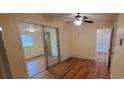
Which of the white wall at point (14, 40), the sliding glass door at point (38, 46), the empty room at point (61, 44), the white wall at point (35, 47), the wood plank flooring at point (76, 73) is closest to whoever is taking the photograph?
the white wall at point (14, 40)

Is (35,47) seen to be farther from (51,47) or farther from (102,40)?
(102,40)

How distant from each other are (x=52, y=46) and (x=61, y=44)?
0.42 m

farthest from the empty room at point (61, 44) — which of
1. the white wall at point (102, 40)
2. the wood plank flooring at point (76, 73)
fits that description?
the white wall at point (102, 40)

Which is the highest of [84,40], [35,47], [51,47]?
[84,40]

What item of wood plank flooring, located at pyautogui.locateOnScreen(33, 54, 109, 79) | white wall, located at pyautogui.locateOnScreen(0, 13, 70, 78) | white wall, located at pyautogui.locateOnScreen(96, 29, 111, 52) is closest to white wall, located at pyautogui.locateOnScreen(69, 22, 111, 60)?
wood plank flooring, located at pyautogui.locateOnScreen(33, 54, 109, 79)

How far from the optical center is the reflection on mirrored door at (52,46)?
322 centimetres

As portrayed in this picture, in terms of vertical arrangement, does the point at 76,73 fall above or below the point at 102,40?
below

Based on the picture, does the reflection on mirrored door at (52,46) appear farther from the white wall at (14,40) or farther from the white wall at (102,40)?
the white wall at (102,40)

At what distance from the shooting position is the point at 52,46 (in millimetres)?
3516

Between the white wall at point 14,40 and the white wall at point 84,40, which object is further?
the white wall at point 84,40

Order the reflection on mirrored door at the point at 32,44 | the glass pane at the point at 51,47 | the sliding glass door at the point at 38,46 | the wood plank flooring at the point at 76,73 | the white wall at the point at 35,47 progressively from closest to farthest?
the wood plank flooring at the point at 76,73 < the sliding glass door at the point at 38,46 < the glass pane at the point at 51,47 < the reflection on mirrored door at the point at 32,44 < the white wall at the point at 35,47

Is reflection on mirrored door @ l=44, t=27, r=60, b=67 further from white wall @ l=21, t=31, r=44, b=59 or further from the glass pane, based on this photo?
white wall @ l=21, t=31, r=44, b=59

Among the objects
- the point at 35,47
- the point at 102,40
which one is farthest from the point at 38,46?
the point at 102,40
